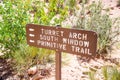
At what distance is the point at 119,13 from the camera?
10.3 metres

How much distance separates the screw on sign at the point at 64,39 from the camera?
3.24 meters

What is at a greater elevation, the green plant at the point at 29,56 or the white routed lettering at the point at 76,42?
the white routed lettering at the point at 76,42

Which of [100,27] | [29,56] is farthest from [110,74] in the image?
[100,27]

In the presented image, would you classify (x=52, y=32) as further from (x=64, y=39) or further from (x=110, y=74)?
(x=110, y=74)

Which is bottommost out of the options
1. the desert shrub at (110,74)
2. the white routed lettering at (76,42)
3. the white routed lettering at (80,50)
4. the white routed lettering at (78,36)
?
the desert shrub at (110,74)

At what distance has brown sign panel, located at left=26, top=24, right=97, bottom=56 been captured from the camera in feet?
10.6

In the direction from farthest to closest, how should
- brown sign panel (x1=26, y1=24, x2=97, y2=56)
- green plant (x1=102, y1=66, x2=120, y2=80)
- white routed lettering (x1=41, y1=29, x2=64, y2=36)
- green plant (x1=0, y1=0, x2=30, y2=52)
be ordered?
green plant (x1=0, y1=0, x2=30, y2=52) < green plant (x1=102, y1=66, x2=120, y2=80) < white routed lettering (x1=41, y1=29, x2=64, y2=36) < brown sign panel (x1=26, y1=24, x2=97, y2=56)

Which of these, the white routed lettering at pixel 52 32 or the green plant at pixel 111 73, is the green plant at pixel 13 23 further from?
the green plant at pixel 111 73

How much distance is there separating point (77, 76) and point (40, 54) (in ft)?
2.58

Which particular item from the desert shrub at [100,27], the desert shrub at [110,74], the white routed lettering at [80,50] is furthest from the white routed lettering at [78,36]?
the desert shrub at [100,27]

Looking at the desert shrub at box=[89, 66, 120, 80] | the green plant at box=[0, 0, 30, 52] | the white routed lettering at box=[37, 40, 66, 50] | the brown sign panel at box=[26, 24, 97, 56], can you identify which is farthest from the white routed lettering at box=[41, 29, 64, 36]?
the green plant at box=[0, 0, 30, 52]

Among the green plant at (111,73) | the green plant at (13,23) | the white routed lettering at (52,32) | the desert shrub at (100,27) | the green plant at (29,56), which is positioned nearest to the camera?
the white routed lettering at (52,32)

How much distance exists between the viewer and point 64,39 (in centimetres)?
342

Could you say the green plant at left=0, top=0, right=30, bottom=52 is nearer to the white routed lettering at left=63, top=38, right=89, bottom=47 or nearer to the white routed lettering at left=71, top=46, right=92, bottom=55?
the white routed lettering at left=63, top=38, right=89, bottom=47
